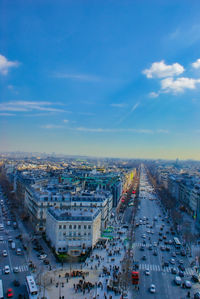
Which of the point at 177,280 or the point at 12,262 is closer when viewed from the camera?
the point at 177,280

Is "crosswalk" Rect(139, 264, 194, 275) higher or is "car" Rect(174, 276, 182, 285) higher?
"car" Rect(174, 276, 182, 285)

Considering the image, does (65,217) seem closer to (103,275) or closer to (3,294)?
(103,275)

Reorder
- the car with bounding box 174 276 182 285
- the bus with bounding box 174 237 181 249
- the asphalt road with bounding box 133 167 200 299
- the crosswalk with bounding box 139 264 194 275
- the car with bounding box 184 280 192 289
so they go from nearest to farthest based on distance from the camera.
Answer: the asphalt road with bounding box 133 167 200 299 → the car with bounding box 184 280 192 289 → the car with bounding box 174 276 182 285 → the crosswalk with bounding box 139 264 194 275 → the bus with bounding box 174 237 181 249

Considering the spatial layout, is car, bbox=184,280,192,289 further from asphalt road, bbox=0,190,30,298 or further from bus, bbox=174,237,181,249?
asphalt road, bbox=0,190,30,298

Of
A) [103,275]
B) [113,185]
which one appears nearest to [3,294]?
[103,275]

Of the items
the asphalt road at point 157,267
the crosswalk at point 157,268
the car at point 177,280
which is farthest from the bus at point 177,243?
the car at point 177,280

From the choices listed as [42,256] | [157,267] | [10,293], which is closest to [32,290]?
[10,293]

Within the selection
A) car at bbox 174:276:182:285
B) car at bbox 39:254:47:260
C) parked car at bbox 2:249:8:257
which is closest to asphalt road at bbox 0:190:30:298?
parked car at bbox 2:249:8:257

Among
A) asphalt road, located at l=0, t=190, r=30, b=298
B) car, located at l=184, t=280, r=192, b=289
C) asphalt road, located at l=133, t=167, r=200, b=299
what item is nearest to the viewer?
asphalt road, located at l=0, t=190, r=30, b=298

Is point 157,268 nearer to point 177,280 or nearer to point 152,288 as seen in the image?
point 177,280

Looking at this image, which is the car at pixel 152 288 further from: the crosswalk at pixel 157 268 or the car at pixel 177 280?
the crosswalk at pixel 157 268

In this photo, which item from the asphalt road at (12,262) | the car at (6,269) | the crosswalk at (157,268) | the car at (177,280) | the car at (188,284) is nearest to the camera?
the asphalt road at (12,262)
